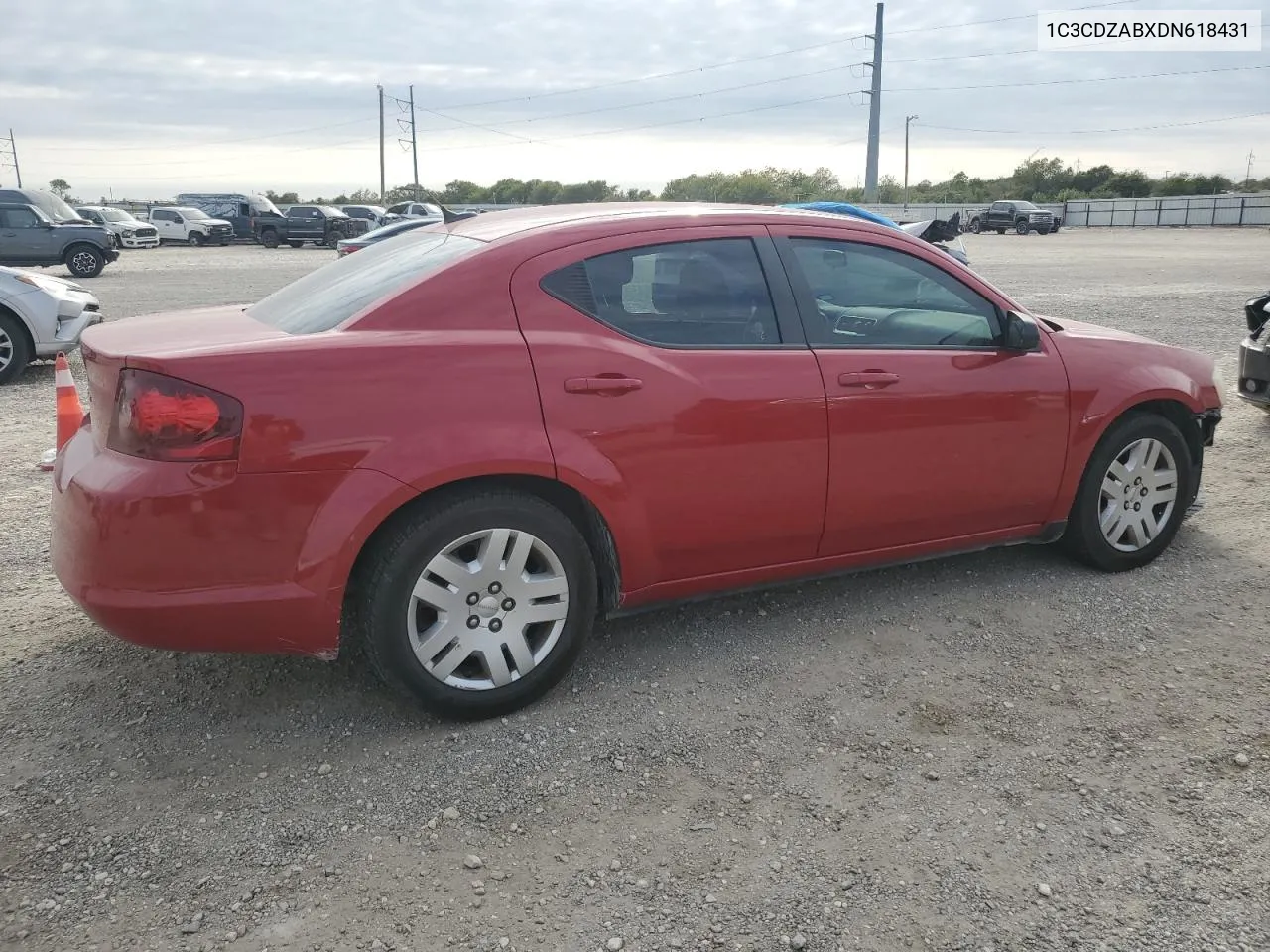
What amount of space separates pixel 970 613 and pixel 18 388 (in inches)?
324

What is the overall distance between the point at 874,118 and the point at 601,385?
53393 mm

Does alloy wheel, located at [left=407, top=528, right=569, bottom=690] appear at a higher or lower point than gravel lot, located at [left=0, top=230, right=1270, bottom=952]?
higher

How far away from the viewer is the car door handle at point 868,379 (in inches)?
146

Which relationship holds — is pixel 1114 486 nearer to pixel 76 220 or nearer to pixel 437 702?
pixel 437 702

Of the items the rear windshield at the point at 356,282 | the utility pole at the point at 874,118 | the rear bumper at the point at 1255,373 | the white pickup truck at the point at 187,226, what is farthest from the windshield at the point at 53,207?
the utility pole at the point at 874,118

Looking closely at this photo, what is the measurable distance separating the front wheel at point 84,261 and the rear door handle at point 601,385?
78.1ft

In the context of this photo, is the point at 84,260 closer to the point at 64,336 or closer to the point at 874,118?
the point at 64,336

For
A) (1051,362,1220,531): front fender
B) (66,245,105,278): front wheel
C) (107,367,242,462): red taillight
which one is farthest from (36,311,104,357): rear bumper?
(66,245,105,278): front wheel

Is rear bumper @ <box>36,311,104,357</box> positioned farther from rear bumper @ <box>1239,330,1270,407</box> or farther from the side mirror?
rear bumper @ <box>1239,330,1270,407</box>

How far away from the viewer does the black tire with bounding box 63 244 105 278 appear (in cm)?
2312

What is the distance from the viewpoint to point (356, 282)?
3604 mm

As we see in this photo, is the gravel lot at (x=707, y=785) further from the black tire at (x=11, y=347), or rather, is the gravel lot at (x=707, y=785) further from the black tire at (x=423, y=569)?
the black tire at (x=11, y=347)

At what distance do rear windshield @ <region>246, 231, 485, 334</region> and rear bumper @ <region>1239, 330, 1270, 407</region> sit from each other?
580cm

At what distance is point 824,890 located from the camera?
2.54 meters
